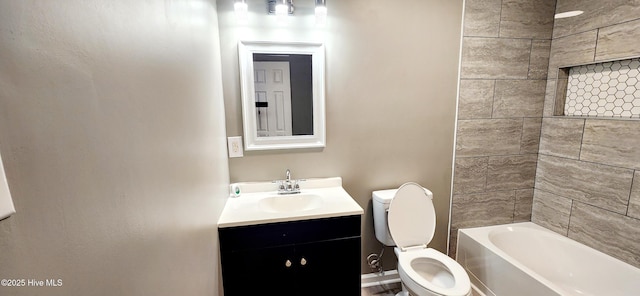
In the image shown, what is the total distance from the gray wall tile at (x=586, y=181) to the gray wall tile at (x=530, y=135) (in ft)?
0.40

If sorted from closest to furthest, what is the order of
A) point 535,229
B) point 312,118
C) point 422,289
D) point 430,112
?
1. point 422,289
2. point 312,118
3. point 430,112
4. point 535,229

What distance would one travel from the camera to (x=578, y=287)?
1.86 meters

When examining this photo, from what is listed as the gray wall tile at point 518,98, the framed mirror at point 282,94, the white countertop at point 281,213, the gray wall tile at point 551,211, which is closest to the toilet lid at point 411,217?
the white countertop at point 281,213

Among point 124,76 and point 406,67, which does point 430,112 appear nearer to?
point 406,67

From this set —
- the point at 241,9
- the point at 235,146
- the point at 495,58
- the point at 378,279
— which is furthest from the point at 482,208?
the point at 241,9

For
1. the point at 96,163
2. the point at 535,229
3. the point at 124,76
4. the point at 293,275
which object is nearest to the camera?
the point at 96,163

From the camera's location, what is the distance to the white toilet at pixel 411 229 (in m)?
1.73

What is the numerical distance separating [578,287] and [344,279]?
174 centimetres

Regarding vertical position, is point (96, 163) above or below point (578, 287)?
above

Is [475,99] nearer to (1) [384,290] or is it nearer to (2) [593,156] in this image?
(2) [593,156]

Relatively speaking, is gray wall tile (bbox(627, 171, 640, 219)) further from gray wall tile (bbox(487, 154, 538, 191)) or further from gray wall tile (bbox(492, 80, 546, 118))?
gray wall tile (bbox(492, 80, 546, 118))

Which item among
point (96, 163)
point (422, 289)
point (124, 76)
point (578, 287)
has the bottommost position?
point (578, 287)

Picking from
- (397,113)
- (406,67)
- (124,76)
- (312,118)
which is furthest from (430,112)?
(124,76)

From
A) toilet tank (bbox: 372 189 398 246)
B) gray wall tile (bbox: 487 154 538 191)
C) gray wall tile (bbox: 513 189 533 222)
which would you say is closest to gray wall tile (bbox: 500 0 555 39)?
gray wall tile (bbox: 487 154 538 191)
